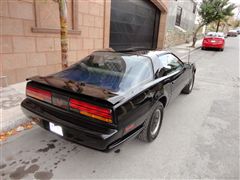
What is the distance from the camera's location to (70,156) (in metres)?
2.60

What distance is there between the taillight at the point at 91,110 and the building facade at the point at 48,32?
9.58 ft

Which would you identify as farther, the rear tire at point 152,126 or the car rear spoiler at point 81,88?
the rear tire at point 152,126

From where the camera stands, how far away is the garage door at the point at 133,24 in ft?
28.7

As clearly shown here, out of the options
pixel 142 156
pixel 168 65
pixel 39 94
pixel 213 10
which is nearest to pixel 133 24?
pixel 168 65

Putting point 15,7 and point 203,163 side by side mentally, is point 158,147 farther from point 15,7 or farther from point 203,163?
point 15,7

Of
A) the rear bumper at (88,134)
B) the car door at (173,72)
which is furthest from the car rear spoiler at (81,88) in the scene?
the car door at (173,72)

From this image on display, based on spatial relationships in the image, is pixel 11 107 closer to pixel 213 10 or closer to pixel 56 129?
pixel 56 129

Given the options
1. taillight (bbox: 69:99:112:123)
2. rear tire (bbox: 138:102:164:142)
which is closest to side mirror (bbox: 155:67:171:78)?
rear tire (bbox: 138:102:164:142)

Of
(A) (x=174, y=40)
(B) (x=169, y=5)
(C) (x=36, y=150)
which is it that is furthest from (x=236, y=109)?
(A) (x=174, y=40)

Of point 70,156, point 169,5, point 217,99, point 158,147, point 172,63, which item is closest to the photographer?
point 70,156

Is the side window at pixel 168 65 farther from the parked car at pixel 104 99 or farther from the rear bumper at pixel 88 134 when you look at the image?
the rear bumper at pixel 88 134

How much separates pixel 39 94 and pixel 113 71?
108 cm

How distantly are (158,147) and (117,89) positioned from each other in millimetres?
1159

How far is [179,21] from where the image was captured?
18719 mm
